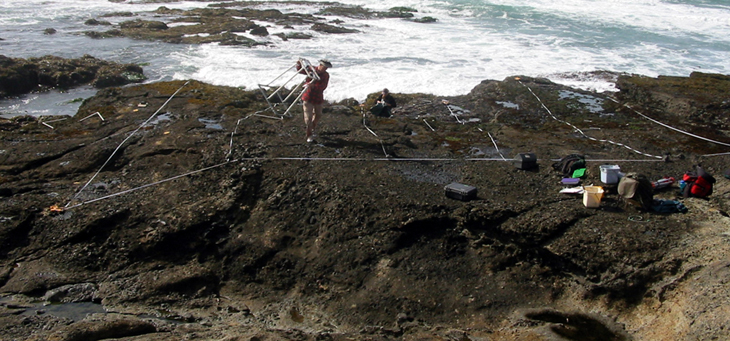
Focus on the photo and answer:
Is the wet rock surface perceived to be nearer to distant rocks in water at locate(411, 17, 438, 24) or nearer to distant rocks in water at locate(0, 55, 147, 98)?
distant rocks in water at locate(0, 55, 147, 98)

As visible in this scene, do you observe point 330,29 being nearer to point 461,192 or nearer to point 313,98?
point 313,98

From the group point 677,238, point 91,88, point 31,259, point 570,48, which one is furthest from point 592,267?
point 570,48

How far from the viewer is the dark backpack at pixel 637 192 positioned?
5.46 metres

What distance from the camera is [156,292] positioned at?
4.82 m

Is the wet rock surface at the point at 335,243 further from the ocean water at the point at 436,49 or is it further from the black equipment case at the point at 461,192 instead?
the ocean water at the point at 436,49

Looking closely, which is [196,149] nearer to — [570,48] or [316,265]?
[316,265]

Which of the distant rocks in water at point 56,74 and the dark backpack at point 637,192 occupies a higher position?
the dark backpack at point 637,192

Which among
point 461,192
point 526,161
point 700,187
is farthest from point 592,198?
point 700,187

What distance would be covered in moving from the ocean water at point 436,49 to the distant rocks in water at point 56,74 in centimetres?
63

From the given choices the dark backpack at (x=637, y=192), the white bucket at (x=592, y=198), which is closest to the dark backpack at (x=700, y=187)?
the dark backpack at (x=637, y=192)

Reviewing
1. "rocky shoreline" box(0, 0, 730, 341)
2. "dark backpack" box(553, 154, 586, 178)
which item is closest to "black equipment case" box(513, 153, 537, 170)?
"rocky shoreline" box(0, 0, 730, 341)

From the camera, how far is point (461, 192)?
5.61 m

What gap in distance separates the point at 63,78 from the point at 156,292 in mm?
11988

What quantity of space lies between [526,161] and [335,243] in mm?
3109
